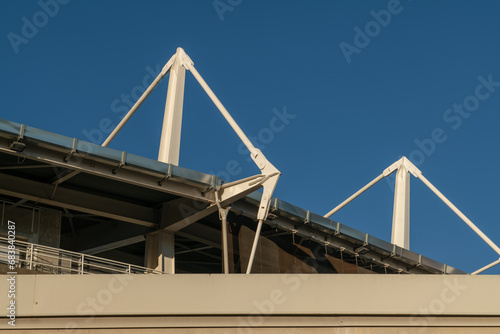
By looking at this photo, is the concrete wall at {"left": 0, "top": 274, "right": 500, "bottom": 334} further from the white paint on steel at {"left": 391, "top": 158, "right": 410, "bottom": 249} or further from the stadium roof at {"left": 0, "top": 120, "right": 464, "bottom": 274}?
the white paint on steel at {"left": 391, "top": 158, "right": 410, "bottom": 249}

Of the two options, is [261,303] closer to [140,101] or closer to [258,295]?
[258,295]

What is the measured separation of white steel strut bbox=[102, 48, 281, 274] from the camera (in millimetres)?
24844

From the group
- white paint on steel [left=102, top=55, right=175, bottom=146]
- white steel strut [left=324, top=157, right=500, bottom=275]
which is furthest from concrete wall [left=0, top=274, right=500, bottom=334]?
white steel strut [left=324, top=157, right=500, bottom=275]

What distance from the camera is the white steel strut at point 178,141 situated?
81.5 feet

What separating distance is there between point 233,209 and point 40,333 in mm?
13131

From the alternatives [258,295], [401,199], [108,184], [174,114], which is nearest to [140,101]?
[174,114]

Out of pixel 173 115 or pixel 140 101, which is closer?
pixel 173 115

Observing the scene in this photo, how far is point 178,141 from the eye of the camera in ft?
94.9

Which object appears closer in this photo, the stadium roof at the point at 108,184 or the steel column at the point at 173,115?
the stadium roof at the point at 108,184

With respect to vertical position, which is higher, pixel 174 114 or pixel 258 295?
pixel 174 114

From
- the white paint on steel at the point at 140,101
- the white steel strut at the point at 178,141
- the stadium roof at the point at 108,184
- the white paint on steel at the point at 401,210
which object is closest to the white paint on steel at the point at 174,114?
the white steel strut at the point at 178,141

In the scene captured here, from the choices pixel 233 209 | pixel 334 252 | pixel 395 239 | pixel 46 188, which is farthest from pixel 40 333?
pixel 395 239

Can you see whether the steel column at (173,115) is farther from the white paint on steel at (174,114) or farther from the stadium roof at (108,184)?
the stadium roof at (108,184)

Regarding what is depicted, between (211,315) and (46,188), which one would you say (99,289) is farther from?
(46,188)
